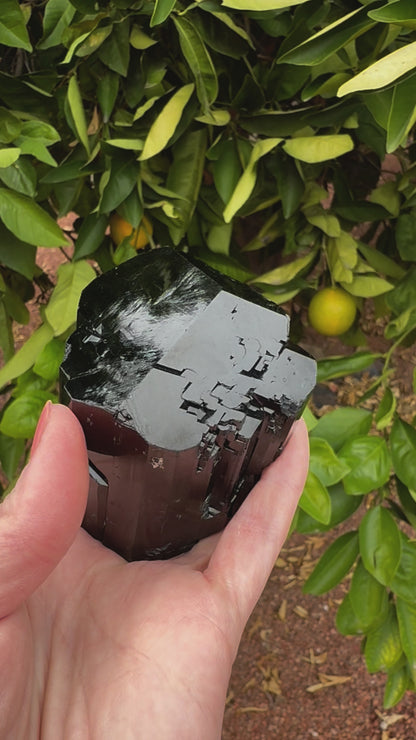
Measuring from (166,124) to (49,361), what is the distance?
33cm

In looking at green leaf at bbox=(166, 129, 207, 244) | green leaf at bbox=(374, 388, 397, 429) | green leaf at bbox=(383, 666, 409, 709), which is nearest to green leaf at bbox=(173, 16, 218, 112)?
green leaf at bbox=(166, 129, 207, 244)

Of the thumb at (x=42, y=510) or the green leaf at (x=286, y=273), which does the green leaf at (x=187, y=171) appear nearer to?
the green leaf at (x=286, y=273)

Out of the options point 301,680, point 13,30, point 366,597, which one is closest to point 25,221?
point 13,30

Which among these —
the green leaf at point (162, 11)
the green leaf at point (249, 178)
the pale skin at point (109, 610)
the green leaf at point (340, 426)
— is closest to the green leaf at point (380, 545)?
the green leaf at point (340, 426)

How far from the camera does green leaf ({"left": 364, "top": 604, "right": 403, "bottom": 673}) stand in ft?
3.47

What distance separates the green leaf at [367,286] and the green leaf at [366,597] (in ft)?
1.32

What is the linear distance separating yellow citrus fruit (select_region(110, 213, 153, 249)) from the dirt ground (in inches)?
40.7

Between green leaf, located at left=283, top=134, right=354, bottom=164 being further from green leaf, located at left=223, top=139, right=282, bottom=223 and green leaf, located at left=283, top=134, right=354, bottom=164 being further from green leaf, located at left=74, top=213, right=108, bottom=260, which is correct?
green leaf, located at left=74, top=213, right=108, bottom=260

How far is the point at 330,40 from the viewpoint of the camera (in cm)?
72

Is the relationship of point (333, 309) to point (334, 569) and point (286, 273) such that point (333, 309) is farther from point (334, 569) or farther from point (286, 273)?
point (334, 569)

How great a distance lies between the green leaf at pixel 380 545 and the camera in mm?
910

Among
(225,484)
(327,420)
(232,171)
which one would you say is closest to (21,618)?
(225,484)

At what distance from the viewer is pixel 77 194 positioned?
98 cm

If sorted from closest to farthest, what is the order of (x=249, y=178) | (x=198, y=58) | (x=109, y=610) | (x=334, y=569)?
(x=109, y=610), (x=198, y=58), (x=249, y=178), (x=334, y=569)
